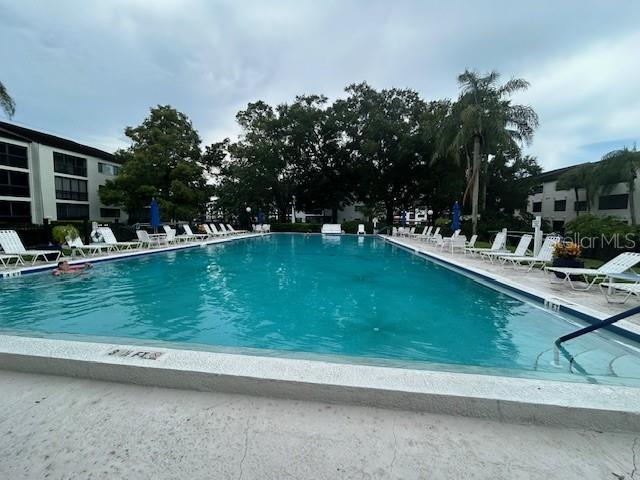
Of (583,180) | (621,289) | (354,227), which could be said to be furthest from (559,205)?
(621,289)

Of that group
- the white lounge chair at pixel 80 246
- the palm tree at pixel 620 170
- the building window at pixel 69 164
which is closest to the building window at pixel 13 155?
the building window at pixel 69 164

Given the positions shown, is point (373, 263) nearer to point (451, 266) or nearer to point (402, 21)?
point (451, 266)

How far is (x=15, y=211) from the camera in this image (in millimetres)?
24891

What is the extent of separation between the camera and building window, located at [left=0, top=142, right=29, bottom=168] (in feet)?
77.3

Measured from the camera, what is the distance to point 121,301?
6.15 metres

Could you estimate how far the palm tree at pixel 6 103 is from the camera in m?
12.0

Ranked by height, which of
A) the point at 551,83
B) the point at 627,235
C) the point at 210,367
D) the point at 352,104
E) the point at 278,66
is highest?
the point at 352,104

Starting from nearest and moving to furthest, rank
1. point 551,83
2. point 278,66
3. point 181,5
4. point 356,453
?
point 356,453, point 181,5, point 551,83, point 278,66

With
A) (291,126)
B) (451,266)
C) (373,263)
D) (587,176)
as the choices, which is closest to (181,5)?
(373,263)

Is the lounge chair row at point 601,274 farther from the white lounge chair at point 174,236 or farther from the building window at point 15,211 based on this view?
the building window at point 15,211

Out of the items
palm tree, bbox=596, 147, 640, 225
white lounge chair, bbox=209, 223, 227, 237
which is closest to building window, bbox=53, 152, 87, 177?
white lounge chair, bbox=209, 223, 227, 237

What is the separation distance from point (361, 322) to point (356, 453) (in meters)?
3.33

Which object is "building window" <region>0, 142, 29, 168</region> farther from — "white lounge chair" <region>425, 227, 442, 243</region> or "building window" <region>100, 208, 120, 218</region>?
"white lounge chair" <region>425, 227, 442, 243</region>

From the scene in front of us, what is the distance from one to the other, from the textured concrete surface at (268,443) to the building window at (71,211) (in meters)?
32.6
